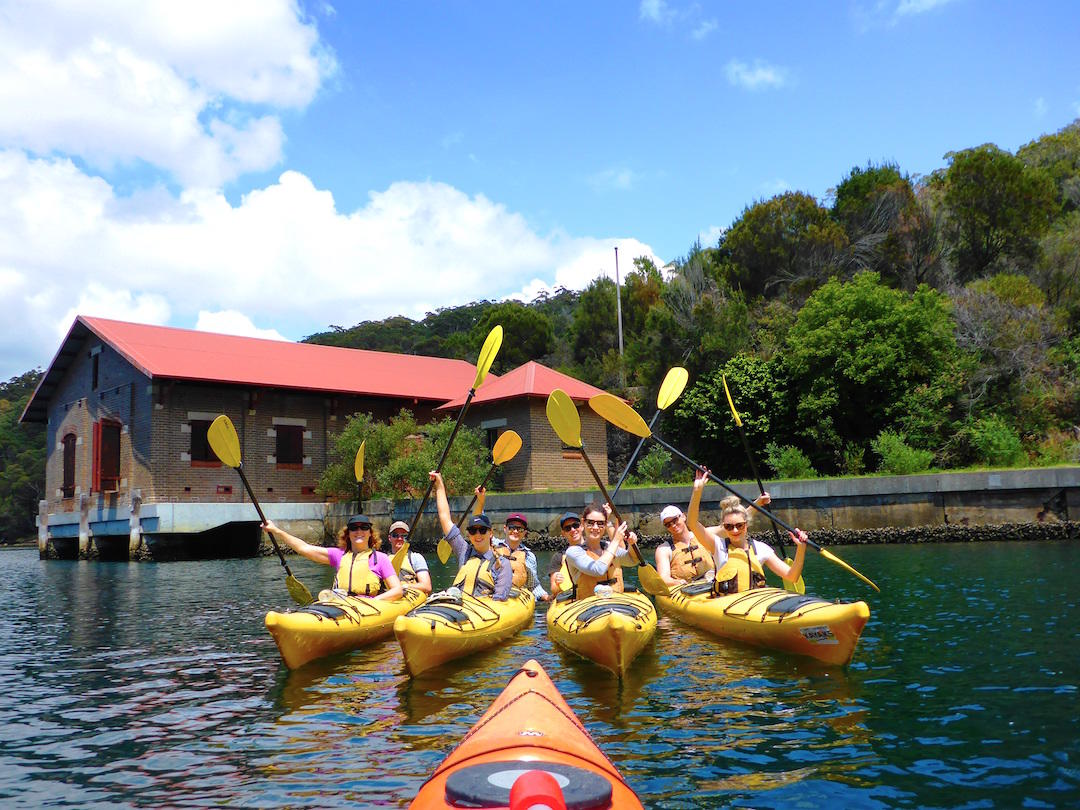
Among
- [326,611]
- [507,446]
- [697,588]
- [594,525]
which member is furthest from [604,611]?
[507,446]

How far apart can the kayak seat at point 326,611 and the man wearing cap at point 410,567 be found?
2212mm

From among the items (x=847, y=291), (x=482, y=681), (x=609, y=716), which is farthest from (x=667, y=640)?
(x=847, y=291)

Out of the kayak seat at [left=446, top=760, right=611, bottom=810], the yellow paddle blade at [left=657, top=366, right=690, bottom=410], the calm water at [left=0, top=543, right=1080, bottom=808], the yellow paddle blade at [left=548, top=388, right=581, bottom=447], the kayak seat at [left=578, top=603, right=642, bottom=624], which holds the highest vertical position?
the yellow paddle blade at [left=657, top=366, right=690, bottom=410]

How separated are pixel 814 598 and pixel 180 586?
44.9 feet

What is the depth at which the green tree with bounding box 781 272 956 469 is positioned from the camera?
23078mm

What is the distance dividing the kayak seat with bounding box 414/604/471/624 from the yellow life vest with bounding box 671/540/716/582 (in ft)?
10.9

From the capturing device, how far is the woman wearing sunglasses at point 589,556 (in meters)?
7.80

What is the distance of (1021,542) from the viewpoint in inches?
668

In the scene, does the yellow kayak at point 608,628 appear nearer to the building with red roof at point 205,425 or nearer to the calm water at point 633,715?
the calm water at point 633,715

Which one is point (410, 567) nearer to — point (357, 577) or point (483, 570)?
point (357, 577)

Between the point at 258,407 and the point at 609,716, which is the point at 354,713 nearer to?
the point at 609,716

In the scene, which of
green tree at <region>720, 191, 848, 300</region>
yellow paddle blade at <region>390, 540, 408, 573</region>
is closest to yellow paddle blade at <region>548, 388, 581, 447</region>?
yellow paddle blade at <region>390, 540, 408, 573</region>

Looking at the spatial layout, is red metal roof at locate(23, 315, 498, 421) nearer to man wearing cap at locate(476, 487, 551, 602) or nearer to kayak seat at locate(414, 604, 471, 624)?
man wearing cap at locate(476, 487, 551, 602)

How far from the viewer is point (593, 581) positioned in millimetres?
8461
